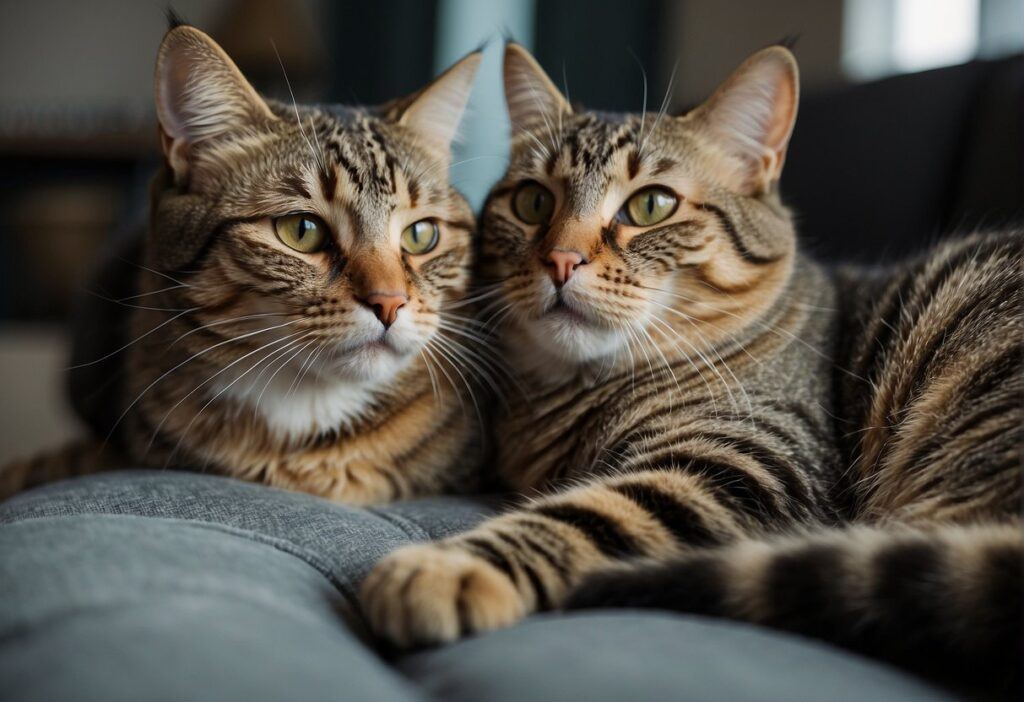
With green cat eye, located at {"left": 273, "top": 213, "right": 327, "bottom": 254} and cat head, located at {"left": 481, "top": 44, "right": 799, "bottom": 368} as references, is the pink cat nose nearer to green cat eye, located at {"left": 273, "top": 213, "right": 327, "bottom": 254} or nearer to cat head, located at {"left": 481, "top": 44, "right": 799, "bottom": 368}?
cat head, located at {"left": 481, "top": 44, "right": 799, "bottom": 368}

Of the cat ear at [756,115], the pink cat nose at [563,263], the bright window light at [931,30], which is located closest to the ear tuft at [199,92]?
the pink cat nose at [563,263]

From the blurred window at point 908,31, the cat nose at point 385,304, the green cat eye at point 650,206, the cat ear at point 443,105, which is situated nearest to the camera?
the cat nose at point 385,304

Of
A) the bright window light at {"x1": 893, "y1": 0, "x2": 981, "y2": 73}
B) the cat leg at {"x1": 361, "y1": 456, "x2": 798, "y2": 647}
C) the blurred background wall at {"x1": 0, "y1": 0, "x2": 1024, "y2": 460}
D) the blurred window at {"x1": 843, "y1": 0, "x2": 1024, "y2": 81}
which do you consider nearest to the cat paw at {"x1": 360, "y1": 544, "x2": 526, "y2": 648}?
the cat leg at {"x1": 361, "y1": 456, "x2": 798, "y2": 647}

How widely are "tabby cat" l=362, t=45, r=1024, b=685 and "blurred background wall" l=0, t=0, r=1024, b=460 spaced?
1.24m

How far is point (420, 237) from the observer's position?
4.69 feet

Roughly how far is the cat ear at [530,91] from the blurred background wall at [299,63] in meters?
1.16

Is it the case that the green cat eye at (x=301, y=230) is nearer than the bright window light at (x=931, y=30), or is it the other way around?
the green cat eye at (x=301, y=230)

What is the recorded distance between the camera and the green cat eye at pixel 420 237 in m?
1.41

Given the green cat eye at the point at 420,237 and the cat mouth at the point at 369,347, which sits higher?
the green cat eye at the point at 420,237

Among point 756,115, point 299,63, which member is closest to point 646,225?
point 756,115

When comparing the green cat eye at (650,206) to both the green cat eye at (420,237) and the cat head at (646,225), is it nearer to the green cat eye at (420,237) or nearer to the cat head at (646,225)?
the cat head at (646,225)

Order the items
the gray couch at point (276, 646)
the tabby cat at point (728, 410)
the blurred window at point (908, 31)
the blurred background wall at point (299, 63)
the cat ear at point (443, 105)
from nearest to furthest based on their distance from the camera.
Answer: the gray couch at point (276, 646) < the tabby cat at point (728, 410) < the cat ear at point (443, 105) < the blurred window at point (908, 31) < the blurred background wall at point (299, 63)

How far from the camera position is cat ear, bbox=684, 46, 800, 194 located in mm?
1430

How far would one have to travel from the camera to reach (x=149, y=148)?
13.8 feet
